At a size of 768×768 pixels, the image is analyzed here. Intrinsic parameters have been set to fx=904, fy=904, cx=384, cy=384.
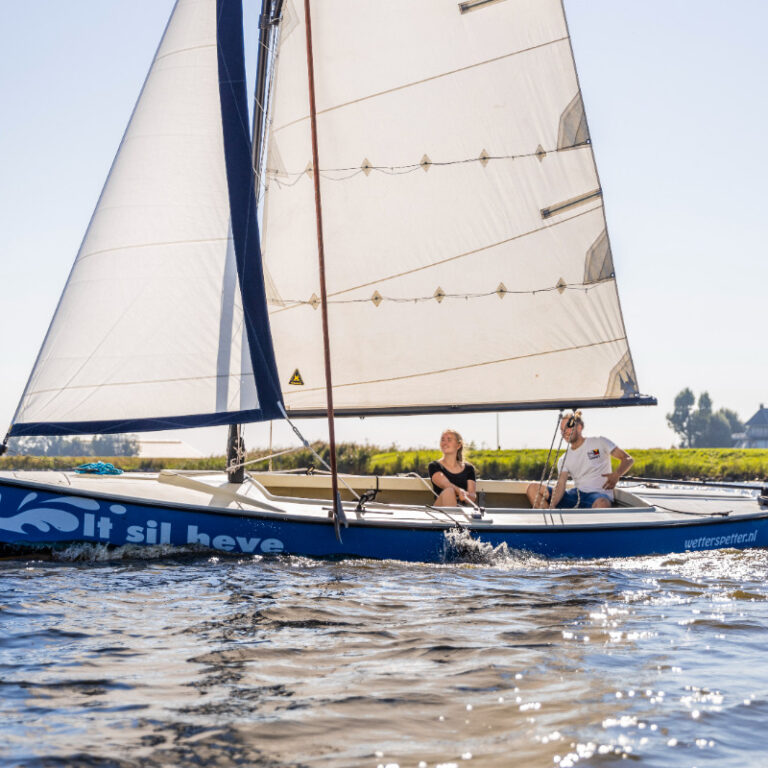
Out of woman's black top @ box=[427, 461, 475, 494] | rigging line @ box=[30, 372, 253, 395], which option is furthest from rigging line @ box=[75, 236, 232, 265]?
woman's black top @ box=[427, 461, 475, 494]

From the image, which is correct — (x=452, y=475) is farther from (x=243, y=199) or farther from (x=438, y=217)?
(x=243, y=199)

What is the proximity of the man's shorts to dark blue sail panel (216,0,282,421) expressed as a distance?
12.1 feet

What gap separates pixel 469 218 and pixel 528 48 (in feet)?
8.14

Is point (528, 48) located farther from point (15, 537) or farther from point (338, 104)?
point (15, 537)

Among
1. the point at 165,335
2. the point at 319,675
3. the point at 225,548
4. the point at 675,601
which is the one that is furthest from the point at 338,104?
the point at 319,675

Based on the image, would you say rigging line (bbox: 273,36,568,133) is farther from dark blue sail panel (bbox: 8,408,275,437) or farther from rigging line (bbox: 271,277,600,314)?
dark blue sail panel (bbox: 8,408,275,437)

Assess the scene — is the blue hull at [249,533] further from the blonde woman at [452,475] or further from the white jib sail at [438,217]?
the white jib sail at [438,217]

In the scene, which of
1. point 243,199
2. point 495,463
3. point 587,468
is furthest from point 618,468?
point 495,463

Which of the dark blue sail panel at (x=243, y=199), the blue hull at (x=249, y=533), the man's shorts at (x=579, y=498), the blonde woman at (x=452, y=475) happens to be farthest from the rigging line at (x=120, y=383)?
the man's shorts at (x=579, y=498)

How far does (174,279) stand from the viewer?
30.2 feet

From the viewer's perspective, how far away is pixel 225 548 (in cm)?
848

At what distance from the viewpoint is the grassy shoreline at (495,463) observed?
22.6 meters

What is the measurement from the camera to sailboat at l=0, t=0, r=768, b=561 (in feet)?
29.2

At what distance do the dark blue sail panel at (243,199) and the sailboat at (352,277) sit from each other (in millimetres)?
24
